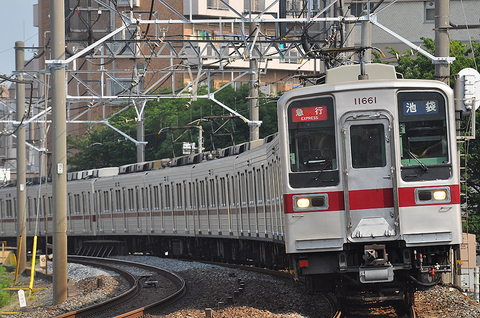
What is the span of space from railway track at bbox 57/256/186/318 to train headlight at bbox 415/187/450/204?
187 inches

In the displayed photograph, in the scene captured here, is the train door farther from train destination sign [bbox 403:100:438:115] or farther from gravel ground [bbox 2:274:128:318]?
gravel ground [bbox 2:274:128:318]

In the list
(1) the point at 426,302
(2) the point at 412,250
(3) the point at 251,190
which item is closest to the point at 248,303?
(1) the point at 426,302

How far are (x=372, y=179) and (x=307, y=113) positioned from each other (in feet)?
3.66

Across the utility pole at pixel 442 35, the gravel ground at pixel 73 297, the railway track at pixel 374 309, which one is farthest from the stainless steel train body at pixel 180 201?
the utility pole at pixel 442 35

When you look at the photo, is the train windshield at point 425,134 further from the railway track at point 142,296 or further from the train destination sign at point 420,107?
the railway track at point 142,296

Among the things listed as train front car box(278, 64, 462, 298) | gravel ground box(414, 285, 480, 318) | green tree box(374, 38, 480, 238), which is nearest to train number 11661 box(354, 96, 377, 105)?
train front car box(278, 64, 462, 298)

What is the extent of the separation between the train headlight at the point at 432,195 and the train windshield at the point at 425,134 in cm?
19

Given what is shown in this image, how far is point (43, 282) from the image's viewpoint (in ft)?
67.9

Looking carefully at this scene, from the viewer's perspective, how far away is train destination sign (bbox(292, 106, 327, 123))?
9.45 m

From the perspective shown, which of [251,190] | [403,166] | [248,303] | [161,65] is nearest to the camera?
[403,166]

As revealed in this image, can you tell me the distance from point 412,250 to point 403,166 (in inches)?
39.9

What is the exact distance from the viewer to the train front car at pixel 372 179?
30.0 ft

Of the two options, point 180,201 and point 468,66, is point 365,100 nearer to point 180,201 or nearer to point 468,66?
point 468,66

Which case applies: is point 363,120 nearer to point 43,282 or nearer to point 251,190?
point 251,190
